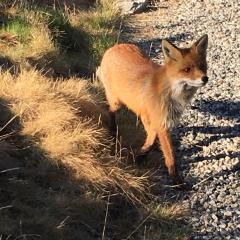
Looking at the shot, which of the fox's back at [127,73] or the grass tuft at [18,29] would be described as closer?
the fox's back at [127,73]

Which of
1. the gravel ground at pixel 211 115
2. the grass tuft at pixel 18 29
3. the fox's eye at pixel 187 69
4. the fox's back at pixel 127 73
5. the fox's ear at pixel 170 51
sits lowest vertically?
the gravel ground at pixel 211 115

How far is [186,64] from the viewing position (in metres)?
5.32

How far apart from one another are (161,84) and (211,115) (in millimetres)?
1756

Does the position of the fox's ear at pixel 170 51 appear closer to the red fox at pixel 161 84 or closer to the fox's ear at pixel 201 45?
the red fox at pixel 161 84

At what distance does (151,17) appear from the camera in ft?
38.1

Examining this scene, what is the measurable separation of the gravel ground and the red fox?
45cm

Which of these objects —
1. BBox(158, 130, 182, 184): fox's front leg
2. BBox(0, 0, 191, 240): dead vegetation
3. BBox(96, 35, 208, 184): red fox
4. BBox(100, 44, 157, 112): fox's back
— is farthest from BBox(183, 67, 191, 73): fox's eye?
BBox(0, 0, 191, 240): dead vegetation

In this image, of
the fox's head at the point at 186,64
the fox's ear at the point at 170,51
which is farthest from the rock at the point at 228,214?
the fox's ear at the point at 170,51

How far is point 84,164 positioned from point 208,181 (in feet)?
4.61

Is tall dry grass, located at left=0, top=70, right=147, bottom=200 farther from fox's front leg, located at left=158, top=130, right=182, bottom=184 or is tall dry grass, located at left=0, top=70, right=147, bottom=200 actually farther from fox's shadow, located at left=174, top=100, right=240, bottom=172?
fox's shadow, located at left=174, top=100, right=240, bottom=172

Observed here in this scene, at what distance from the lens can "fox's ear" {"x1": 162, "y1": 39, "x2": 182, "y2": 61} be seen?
5.35 metres

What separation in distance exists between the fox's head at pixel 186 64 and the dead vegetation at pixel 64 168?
1.05m

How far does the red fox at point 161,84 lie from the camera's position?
17.6 ft

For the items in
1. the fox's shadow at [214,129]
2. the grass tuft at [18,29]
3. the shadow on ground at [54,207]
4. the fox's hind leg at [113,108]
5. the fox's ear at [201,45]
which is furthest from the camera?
the grass tuft at [18,29]
